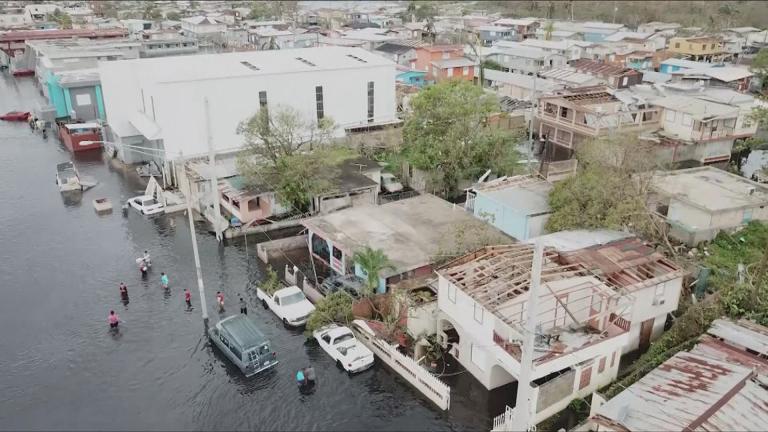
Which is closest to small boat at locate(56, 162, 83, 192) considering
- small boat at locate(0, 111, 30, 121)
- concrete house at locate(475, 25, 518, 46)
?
small boat at locate(0, 111, 30, 121)

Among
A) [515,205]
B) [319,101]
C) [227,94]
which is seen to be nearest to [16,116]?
[227,94]

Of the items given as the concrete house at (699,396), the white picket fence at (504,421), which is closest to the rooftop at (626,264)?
the concrete house at (699,396)

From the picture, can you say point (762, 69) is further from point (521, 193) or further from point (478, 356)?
point (478, 356)

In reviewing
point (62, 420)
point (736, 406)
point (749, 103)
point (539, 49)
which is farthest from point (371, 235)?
A: point (539, 49)

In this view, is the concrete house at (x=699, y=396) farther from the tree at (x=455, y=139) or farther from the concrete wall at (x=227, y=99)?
the concrete wall at (x=227, y=99)

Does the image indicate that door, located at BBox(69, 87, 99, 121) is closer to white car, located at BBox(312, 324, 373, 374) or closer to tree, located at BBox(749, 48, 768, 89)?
white car, located at BBox(312, 324, 373, 374)
